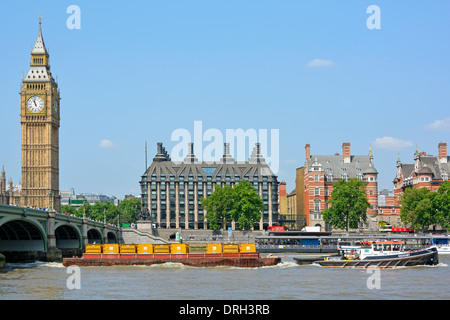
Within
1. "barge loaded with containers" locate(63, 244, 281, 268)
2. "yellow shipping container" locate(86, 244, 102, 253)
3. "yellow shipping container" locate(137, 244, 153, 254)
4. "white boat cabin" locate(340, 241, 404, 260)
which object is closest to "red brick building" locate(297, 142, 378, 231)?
"barge loaded with containers" locate(63, 244, 281, 268)

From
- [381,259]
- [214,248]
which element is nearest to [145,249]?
[214,248]

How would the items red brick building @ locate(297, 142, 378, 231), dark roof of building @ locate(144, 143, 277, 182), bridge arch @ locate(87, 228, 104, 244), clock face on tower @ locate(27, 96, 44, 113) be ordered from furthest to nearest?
dark roof of building @ locate(144, 143, 277, 182) < clock face on tower @ locate(27, 96, 44, 113) < red brick building @ locate(297, 142, 378, 231) < bridge arch @ locate(87, 228, 104, 244)

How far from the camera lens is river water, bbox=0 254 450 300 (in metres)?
50.6

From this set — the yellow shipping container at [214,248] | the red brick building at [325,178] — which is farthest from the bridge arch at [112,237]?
the yellow shipping container at [214,248]

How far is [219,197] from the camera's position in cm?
16325

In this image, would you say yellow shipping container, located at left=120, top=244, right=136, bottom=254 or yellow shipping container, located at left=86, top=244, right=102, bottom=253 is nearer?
→ yellow shipping container, located at left=86, top=244, right=102, bottom=253

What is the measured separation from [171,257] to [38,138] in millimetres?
101784

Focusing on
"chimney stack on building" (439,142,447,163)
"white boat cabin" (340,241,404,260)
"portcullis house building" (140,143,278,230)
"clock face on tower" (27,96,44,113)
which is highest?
"clock face on tower" (27,96,44,113)

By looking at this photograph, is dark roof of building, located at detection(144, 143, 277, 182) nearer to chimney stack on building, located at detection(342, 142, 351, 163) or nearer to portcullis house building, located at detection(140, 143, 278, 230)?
portcullis house building, located at detection(140, 143, 278, 230)

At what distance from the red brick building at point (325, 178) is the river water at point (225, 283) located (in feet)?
267

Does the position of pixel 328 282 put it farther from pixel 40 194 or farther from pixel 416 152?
pixel 40 194

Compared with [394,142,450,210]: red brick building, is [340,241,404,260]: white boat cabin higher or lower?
lower

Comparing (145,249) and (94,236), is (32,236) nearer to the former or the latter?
(145,249)
